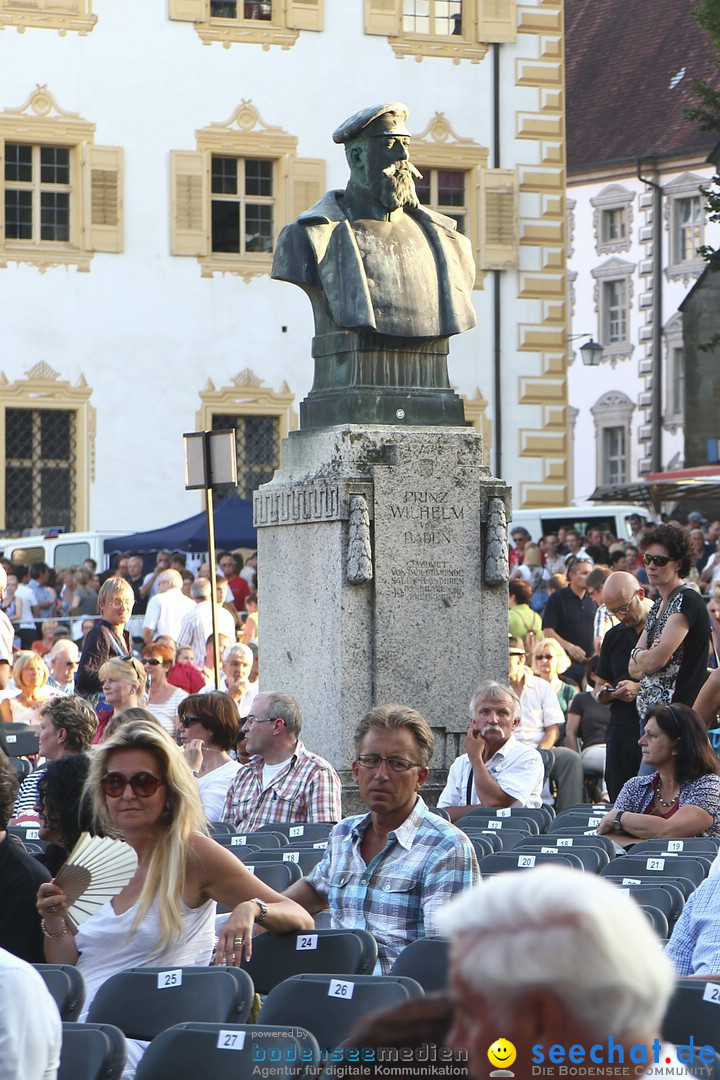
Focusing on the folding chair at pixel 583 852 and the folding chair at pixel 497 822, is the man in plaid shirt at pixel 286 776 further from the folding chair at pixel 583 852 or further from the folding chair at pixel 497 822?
the folding chair at pixel 583 852

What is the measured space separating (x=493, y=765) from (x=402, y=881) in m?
4.33

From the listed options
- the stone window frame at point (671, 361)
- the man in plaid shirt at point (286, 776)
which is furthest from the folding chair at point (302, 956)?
the stone window frame at point (671, 361)

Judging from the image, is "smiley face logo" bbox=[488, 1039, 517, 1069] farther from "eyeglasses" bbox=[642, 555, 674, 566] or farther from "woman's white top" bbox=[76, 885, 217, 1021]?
"eyeglasses" bbox=[642, 555, 674, 566]

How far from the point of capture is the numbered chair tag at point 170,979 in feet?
18.4

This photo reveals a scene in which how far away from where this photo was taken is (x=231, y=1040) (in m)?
5.02

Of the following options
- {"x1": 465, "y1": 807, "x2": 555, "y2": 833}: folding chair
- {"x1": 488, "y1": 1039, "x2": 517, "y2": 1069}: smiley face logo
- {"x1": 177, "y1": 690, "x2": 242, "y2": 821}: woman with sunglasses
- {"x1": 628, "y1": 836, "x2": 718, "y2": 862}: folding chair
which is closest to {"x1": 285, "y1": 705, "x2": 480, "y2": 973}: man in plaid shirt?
{"x1": 628, "y1": 836, "x2": 718, "y2": 862}: folding chair

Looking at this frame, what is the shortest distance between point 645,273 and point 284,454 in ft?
161

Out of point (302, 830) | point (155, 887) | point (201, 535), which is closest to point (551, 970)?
point (155, 887)

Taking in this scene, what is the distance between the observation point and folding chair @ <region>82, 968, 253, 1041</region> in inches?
217

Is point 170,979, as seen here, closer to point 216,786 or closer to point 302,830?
point 302,830

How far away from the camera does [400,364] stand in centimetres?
1301

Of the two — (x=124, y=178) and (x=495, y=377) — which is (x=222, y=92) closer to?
(x=124, y=178)

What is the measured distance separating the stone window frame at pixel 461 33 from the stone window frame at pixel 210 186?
2202mm

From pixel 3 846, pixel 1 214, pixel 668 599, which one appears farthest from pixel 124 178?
pixel 3 846
